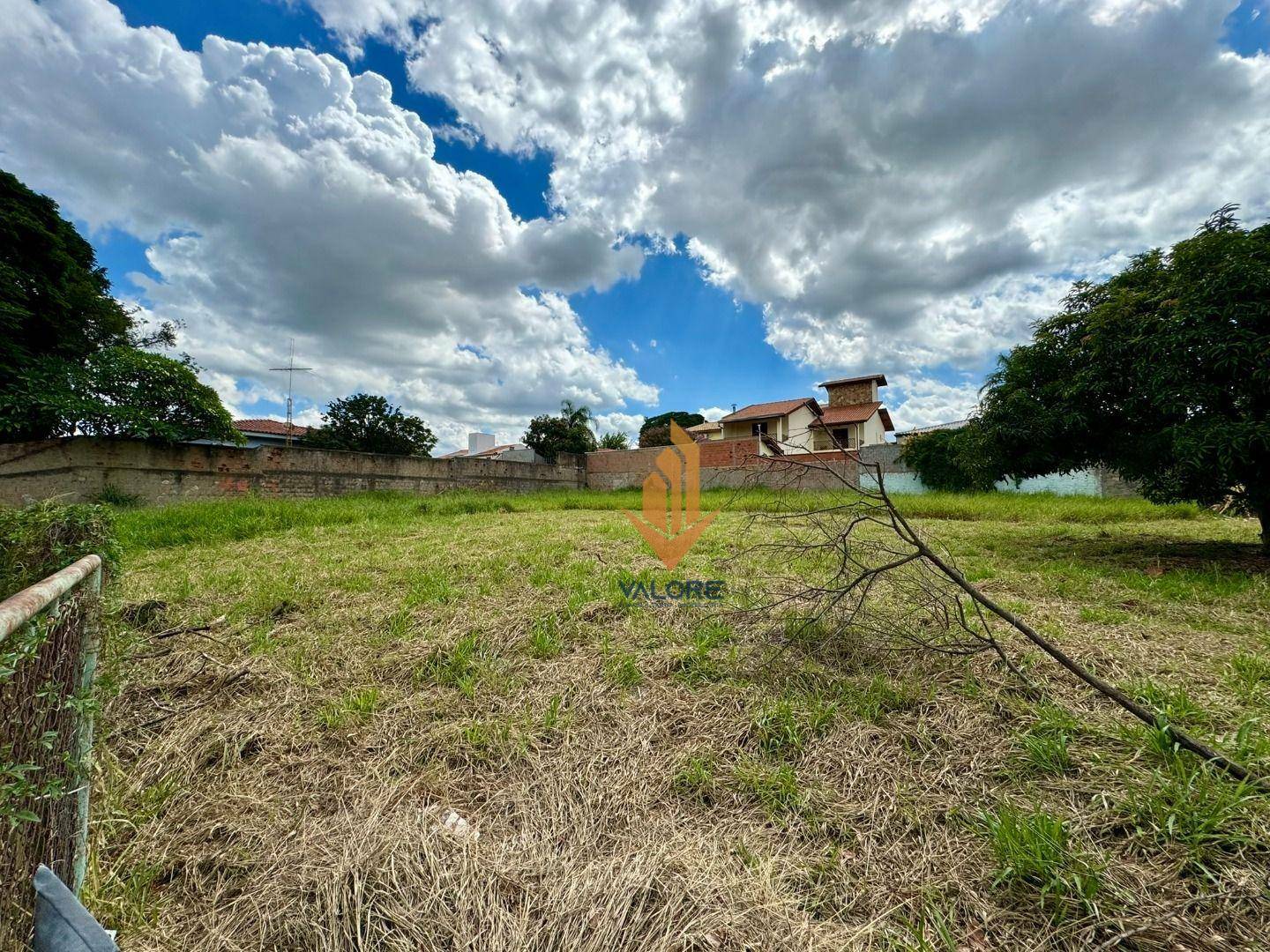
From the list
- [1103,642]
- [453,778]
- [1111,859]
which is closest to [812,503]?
[1103,642]

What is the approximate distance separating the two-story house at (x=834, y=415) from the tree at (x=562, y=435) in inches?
298

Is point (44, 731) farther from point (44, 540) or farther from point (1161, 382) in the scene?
point (1161, 382)

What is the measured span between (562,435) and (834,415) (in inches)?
573

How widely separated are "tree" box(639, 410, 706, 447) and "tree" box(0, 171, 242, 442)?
887 inches

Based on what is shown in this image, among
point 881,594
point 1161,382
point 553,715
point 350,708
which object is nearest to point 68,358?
point 350,708

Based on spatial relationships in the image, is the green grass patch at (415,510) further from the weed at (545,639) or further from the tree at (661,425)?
the tree at (661,425)

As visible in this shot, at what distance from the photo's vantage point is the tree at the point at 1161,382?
357 cm

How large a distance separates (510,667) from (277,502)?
28.2 feet

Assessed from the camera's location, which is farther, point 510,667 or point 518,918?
point 510,667

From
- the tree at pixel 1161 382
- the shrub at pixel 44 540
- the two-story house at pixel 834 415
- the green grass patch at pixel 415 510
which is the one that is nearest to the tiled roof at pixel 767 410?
the two-story house at pixel 834 415

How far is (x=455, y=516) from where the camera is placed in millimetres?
8844

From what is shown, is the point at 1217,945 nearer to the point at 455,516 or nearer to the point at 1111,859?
the point at 1111,859

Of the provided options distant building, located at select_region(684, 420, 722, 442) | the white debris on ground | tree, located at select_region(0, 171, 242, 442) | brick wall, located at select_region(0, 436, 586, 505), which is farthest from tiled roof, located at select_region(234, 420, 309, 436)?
the white debris on ground

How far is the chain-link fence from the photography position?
96cm
